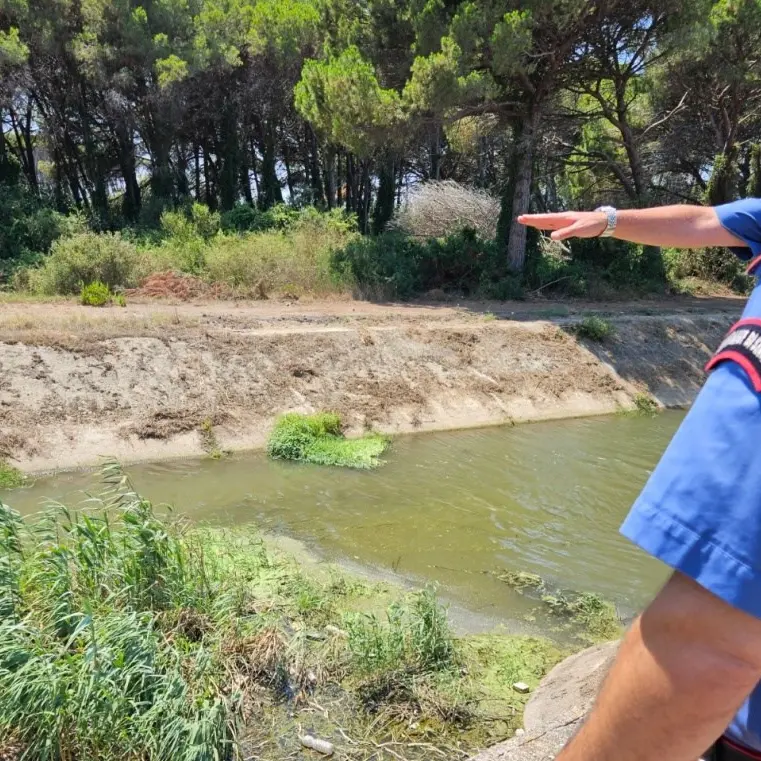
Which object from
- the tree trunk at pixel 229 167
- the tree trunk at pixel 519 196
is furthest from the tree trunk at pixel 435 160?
the tree trunk at pixel 519 196

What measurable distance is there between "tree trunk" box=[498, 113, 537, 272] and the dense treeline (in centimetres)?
5

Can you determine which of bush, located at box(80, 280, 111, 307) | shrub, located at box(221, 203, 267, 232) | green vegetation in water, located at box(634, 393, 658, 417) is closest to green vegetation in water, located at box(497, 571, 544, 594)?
green vegetation in water, located at box(634, 393, 658, 417)

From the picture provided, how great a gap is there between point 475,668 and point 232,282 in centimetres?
1348

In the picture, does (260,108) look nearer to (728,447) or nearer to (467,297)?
(467,297)

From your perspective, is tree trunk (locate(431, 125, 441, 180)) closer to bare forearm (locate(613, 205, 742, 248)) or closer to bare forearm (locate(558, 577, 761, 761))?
bare forearm (locate(613, 205, 742, 248))

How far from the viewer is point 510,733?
379 cm

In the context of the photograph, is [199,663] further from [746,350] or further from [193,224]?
[193,224]

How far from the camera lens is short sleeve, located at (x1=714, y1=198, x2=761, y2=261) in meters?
1.32

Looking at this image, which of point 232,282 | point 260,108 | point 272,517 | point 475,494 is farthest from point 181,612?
point 260,108

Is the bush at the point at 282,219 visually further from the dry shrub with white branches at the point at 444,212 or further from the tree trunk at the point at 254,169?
the tree trunk at the point at 254,169

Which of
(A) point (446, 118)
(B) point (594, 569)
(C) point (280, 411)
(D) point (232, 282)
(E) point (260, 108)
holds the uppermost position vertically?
(E) point (260, 108)

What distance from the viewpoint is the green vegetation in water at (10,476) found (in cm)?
805

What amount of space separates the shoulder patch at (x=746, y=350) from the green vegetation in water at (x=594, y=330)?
13.8 meters

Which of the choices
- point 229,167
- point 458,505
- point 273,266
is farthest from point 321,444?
point 229,167
